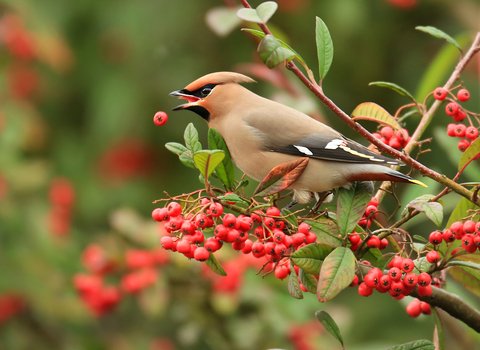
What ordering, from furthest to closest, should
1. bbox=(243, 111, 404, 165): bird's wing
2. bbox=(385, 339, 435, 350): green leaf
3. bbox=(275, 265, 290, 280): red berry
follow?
1. bbox=(243, 111, 404, 165): bird's wing
2. bbox=(275, 265, 290, 280): red berry
3. bbox=(385, 339, 435, 350): green leaf

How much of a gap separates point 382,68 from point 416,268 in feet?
14.0

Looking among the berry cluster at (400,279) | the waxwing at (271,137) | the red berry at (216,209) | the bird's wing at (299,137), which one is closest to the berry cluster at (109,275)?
the waxwing at (271,137)

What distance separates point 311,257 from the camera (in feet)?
5.26

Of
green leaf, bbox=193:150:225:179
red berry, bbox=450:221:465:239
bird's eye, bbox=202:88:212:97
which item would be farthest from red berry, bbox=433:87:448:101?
bird's eye, bbox=202:88:212:97

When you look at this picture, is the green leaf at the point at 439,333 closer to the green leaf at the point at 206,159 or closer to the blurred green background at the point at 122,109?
the green leaf at the point at 206,159

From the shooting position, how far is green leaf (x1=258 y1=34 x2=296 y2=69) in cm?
140

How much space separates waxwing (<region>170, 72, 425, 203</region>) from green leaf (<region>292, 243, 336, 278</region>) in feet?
1.64

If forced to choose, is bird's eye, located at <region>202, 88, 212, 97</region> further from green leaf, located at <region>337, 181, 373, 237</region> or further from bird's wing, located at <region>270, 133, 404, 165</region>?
green leaf, located at <region>337, 181, 373, 237</region>

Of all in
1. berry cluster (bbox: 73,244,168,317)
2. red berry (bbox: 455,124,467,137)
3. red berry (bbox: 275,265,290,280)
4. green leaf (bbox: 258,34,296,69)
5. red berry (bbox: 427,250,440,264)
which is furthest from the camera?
berry cluster (bbox: 73,244,168,317)

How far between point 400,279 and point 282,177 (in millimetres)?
445

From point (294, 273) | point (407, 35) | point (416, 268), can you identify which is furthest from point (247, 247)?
point (407, 35)

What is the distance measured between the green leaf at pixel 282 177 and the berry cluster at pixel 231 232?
0.19 ft

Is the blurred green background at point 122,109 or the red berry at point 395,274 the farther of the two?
the blurred green background at point 122,109

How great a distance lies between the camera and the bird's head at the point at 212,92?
2418 mm
